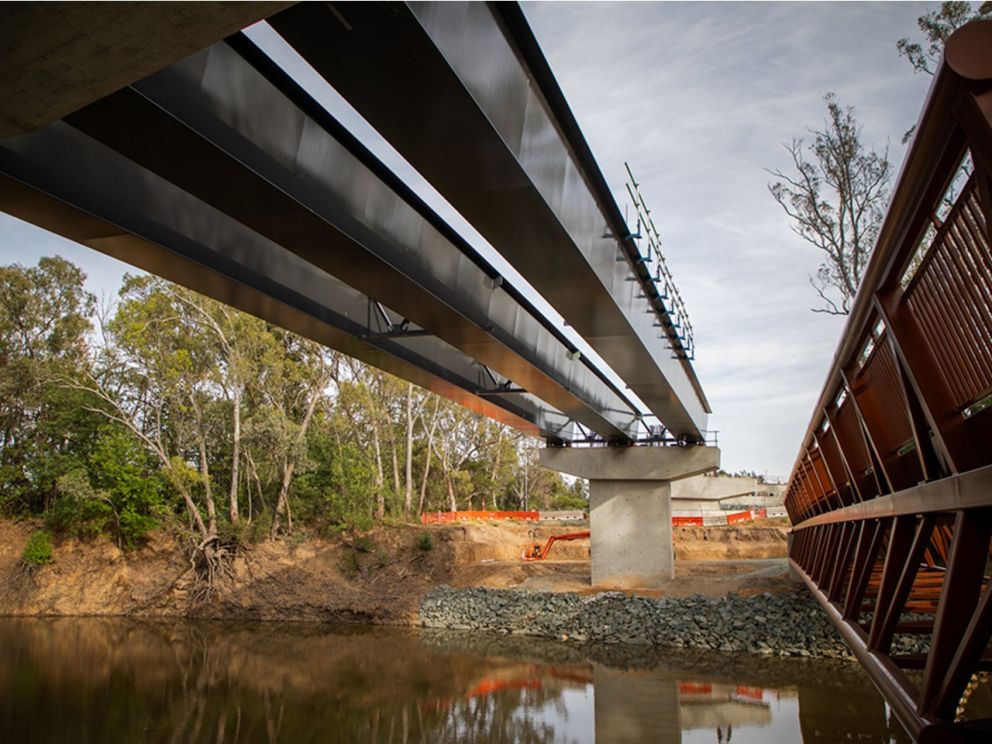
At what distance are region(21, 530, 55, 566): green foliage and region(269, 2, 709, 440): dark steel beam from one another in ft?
94.8

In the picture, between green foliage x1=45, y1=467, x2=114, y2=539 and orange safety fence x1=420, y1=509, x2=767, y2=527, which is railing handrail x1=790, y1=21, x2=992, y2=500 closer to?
green foliage x1=45, y1=467, x2=114, y2=539

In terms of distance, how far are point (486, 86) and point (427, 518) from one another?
127ft

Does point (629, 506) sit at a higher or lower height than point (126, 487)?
lower

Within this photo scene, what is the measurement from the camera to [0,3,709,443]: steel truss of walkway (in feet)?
20.7

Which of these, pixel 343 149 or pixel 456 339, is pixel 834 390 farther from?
pixel 456 339

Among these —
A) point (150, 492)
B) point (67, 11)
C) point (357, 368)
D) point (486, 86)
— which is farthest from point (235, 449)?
point (67, 11)

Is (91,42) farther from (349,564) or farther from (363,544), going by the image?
(363,544)

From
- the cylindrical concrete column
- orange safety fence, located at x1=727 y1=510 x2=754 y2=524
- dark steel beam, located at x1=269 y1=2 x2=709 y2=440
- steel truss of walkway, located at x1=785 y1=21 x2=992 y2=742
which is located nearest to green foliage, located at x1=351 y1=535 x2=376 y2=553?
the cylindrical concrete column

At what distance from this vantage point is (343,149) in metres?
9.41

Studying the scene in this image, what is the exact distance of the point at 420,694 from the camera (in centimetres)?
1645

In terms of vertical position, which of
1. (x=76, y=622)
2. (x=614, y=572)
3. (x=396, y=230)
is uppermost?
(x=396, y=230)

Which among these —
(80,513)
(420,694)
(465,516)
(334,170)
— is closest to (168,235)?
(334,170)

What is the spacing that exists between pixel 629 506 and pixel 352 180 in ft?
69.0

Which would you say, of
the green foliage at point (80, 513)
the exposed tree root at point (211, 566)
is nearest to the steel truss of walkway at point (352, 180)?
the exposed tree root at point (211, 566)
